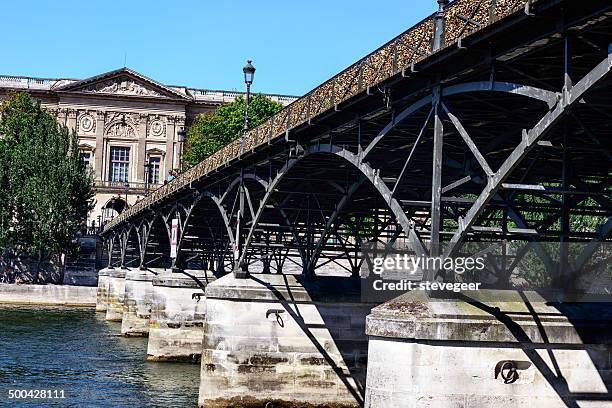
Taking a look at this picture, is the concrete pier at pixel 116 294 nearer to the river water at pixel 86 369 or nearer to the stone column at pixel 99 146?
the river water at pixel 86 369

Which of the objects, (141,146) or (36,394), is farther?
(141,146)

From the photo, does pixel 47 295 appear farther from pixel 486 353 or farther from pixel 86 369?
pixel 486 353

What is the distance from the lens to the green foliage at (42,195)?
8762 centimetres

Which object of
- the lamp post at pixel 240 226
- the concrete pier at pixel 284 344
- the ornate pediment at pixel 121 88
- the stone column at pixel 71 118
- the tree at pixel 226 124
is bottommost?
the concrete pier at pixel 284 344

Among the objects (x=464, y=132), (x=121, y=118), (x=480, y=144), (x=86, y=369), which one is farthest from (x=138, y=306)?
(x=121, y=118)

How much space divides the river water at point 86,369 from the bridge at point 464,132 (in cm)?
513

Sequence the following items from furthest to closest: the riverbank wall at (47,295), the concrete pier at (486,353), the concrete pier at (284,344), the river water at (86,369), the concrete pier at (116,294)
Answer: the riverbank wall at (47,295), the concrete pier at (116,294), the river water at (86,369), the concrete pier at (284,344), the concrete pier at (486,353)

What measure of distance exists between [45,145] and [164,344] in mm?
50293

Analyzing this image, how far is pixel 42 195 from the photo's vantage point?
3450 inches

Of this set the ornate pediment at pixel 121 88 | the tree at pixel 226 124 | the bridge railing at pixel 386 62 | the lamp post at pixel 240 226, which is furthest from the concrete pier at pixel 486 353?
the ornate pediment at pixel 121 88

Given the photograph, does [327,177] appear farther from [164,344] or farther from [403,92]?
[164,344]

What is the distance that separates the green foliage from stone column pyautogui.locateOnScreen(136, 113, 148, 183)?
92.6 feet

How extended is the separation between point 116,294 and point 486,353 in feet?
188

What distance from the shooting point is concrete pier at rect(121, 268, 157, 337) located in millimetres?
57688
